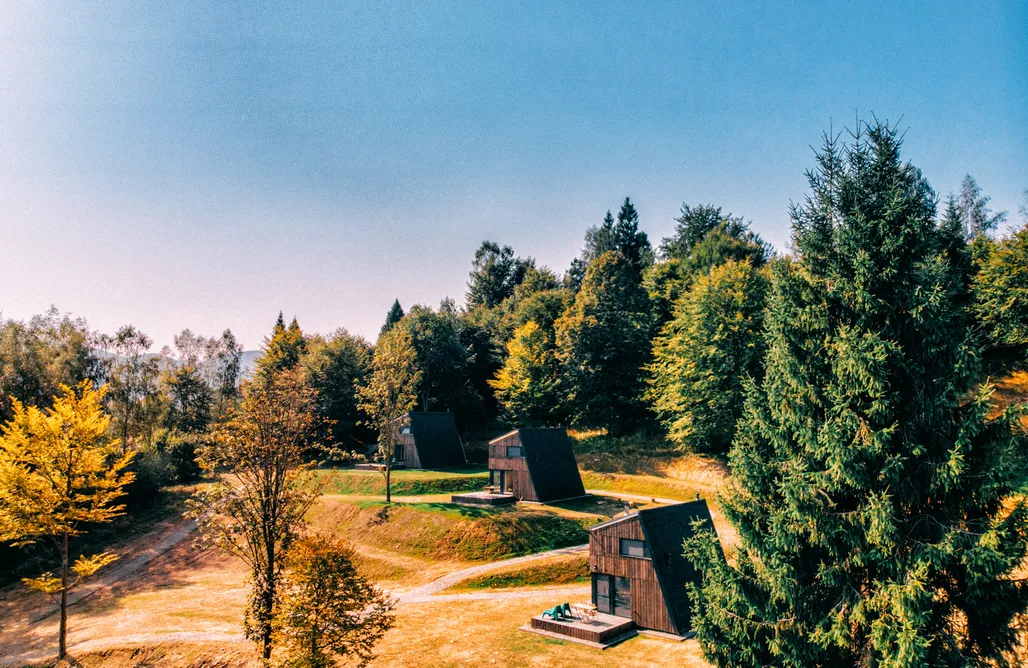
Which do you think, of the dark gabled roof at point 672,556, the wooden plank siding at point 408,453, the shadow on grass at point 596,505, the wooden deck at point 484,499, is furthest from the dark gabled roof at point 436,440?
the dark gabled roof at point 672,556

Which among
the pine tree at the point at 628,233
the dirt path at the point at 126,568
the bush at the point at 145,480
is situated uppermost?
the pine tree at the point at 628,233

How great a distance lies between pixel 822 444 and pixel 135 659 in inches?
1110

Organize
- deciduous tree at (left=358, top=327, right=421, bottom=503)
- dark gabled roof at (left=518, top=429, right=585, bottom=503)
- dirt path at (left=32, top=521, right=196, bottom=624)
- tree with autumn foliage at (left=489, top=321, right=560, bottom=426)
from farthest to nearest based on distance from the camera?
tree with autumn foliage at (left=489, top=321, right=560, bottom=426)
deciduous tree at (left=358, top=327, right=421, bottom=503)
dark gabled roof at (left=518, top=429, right=585, bottom=503)
dirt path at (left=32, top=521, right=196, bottom=624)

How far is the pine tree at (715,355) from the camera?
152 feet

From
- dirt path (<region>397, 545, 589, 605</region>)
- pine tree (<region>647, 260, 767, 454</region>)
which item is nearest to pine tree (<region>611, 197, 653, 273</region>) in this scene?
pine tree (<region>647, 260, 767, 454</region>)

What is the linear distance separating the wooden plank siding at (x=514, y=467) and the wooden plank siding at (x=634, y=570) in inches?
647

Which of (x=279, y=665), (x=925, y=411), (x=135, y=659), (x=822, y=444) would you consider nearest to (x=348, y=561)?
(x=279, y=665)

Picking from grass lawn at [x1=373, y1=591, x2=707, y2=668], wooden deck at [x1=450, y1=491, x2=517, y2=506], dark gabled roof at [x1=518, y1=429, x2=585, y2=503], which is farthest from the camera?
dark gabled roof at [x1=518, y1=429, x2=585, y2=503]

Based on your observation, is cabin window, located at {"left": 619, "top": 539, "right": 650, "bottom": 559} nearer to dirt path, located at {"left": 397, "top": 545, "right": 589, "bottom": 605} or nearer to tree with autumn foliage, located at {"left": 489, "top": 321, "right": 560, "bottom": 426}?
dirt path, located at {"left": 397, "top": 545, "right": 589, "bottom": 605}

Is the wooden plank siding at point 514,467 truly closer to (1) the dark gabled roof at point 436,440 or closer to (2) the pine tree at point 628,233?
(1) the dark gabled roof at point 436,440

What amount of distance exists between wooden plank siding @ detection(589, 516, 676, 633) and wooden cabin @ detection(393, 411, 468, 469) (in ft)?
104

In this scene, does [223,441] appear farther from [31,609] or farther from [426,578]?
[31,609]

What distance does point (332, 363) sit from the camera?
67.4 m

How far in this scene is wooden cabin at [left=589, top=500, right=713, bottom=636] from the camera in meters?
24.9
